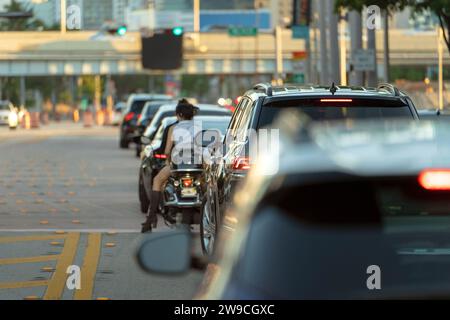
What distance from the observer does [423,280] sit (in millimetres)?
4977

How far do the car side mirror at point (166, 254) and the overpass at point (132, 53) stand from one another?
110 metres

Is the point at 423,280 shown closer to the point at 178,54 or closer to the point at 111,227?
the point at 111,227

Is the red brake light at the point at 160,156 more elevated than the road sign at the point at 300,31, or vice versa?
the road sign at the point at 300,31

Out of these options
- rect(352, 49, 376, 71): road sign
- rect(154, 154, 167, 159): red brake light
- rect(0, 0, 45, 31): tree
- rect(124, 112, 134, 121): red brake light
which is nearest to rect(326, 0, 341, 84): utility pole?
rect(124, 112, 134, 121): red brake light

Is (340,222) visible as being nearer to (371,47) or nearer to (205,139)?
(205,139)

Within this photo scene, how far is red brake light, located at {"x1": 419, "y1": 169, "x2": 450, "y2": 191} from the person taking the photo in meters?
4.89

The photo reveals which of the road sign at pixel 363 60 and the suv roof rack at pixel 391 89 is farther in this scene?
the road sign at pixel 363 60

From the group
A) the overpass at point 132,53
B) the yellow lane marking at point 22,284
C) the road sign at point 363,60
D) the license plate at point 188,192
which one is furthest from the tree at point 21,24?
the yellow lane marking at point 22,284

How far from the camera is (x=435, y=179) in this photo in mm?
4910

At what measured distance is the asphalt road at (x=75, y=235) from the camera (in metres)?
12.2

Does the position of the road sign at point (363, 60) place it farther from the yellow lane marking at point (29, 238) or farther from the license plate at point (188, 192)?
the yellow lane marking at point (29, 238)

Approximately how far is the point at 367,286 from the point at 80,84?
15738 centimetres

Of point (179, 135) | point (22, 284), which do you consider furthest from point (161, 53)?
point (22, 284)

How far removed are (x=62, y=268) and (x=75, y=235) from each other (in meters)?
3.28
